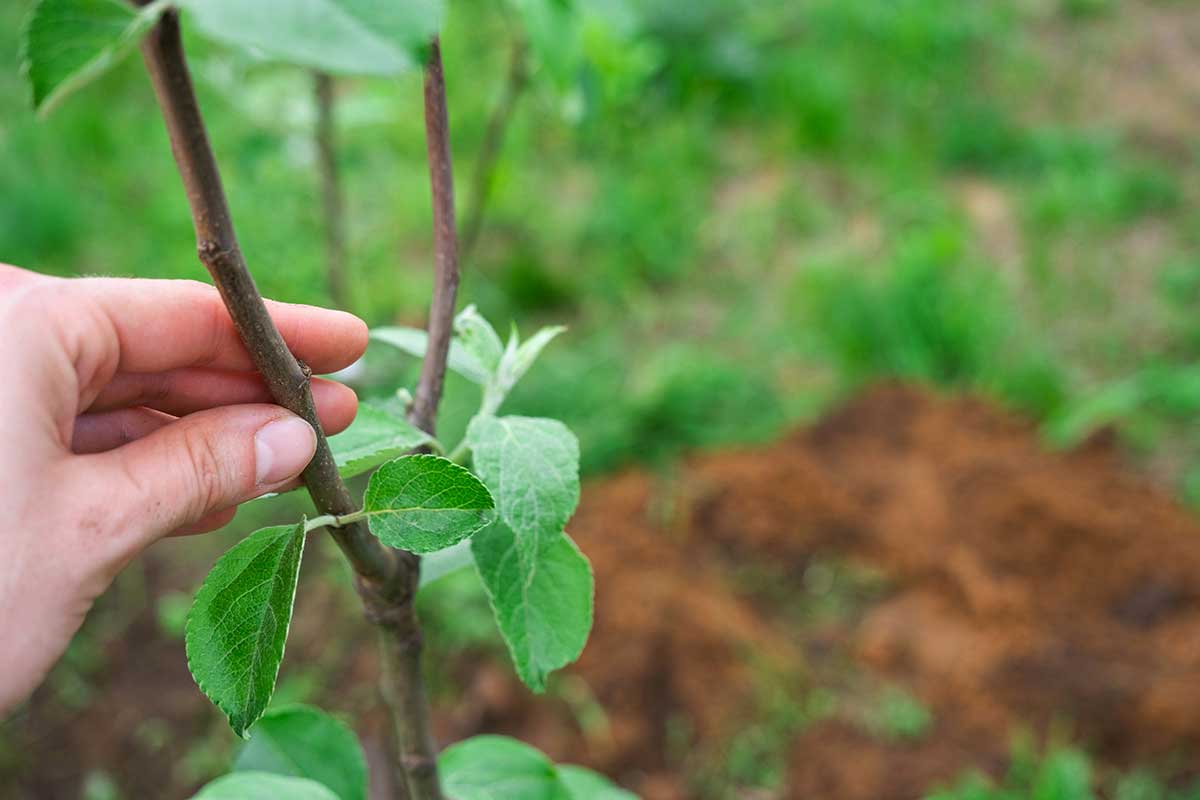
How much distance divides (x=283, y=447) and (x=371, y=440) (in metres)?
0.11

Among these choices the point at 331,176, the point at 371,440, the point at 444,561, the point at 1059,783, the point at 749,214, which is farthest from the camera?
the point at 749,214

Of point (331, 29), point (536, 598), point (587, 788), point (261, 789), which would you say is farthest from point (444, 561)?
point (331, 29)

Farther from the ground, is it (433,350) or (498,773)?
(433,350)

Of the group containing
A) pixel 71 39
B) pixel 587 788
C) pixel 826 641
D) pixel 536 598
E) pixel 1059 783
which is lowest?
pixel 826 641

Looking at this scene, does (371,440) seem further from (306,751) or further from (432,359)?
(306,751)

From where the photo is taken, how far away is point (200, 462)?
0.61m

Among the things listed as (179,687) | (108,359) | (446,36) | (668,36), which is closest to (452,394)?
(179,687)

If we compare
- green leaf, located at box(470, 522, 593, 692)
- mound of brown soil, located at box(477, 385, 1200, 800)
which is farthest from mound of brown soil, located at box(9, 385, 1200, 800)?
green leaf, located at box(470, 522, 593, 692)

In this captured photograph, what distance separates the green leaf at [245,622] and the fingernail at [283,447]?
0.04 metres

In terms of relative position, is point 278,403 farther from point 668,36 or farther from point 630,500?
point 668,36

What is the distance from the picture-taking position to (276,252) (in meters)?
2.18

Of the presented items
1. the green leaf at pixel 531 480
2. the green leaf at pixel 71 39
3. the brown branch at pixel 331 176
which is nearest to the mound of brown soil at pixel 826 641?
the brown branch at pixel 331 176

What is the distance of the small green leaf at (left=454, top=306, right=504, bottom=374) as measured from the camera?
763 mm

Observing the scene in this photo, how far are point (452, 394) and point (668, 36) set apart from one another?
1.97 m
